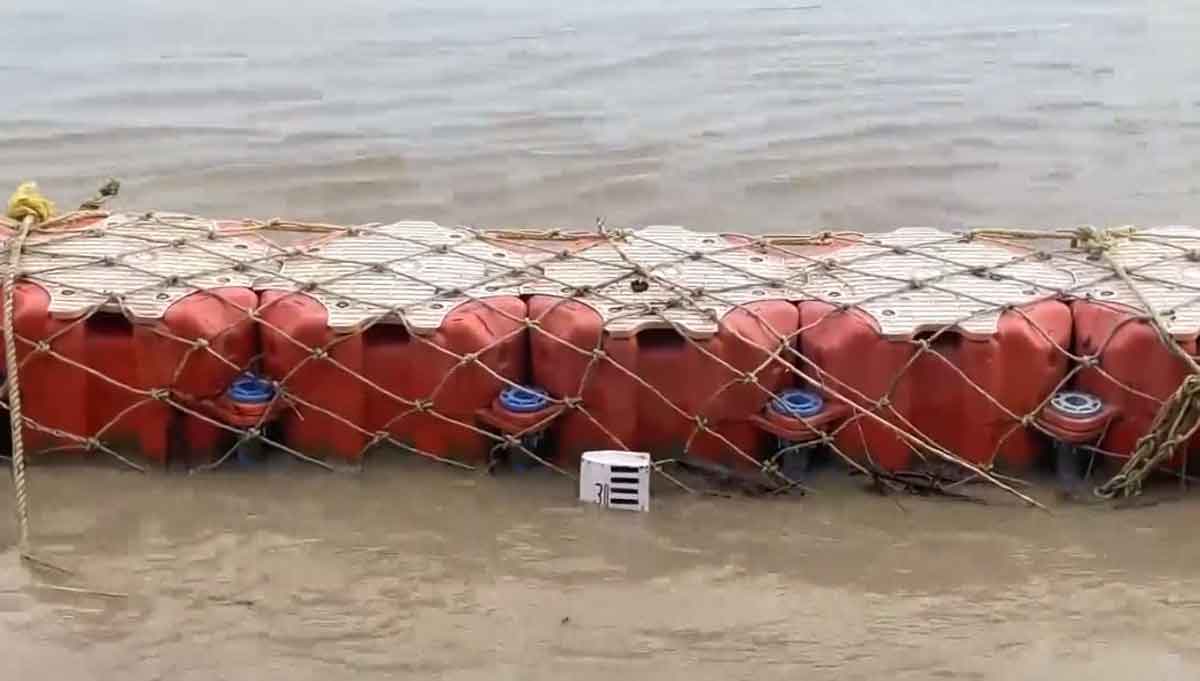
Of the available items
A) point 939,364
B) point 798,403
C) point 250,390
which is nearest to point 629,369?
point 798,403

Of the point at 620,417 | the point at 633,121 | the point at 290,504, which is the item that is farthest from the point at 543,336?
the point at 633,121

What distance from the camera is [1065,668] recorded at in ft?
12.8

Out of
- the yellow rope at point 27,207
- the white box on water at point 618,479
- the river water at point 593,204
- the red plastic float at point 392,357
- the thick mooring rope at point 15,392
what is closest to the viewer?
the river water at point 593,204

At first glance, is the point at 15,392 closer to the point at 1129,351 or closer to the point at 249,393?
the point at 249,393

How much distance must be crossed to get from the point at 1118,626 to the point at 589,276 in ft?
6.42

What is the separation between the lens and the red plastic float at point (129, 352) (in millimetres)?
4598

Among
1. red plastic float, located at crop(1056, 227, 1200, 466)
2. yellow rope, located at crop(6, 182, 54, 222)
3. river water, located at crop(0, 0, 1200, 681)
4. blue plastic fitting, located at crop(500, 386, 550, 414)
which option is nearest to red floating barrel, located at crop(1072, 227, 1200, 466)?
red plastic float, located at crop(1056, 227, 1200, 466)

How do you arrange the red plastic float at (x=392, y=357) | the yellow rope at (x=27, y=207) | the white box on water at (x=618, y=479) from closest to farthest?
the white box on water at (x=618, y=479) < the red plastic float at (x=392, y=357) < the yellow rope at (x=27, y=207)

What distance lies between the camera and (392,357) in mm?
4648

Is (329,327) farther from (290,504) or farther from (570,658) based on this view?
(570,658)

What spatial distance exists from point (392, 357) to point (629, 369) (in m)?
0.75

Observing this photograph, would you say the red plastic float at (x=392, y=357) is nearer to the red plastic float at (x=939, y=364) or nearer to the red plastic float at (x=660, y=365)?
the red plastic float at (x=660, y=365)

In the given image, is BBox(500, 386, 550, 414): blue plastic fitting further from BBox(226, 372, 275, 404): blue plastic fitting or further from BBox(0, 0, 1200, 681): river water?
BBox(226, 372, 275, 404): blue plastic fitting

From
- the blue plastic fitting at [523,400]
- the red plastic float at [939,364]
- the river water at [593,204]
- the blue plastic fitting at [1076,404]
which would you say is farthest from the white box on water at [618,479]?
the blue plastic fitting at [1076,404]
